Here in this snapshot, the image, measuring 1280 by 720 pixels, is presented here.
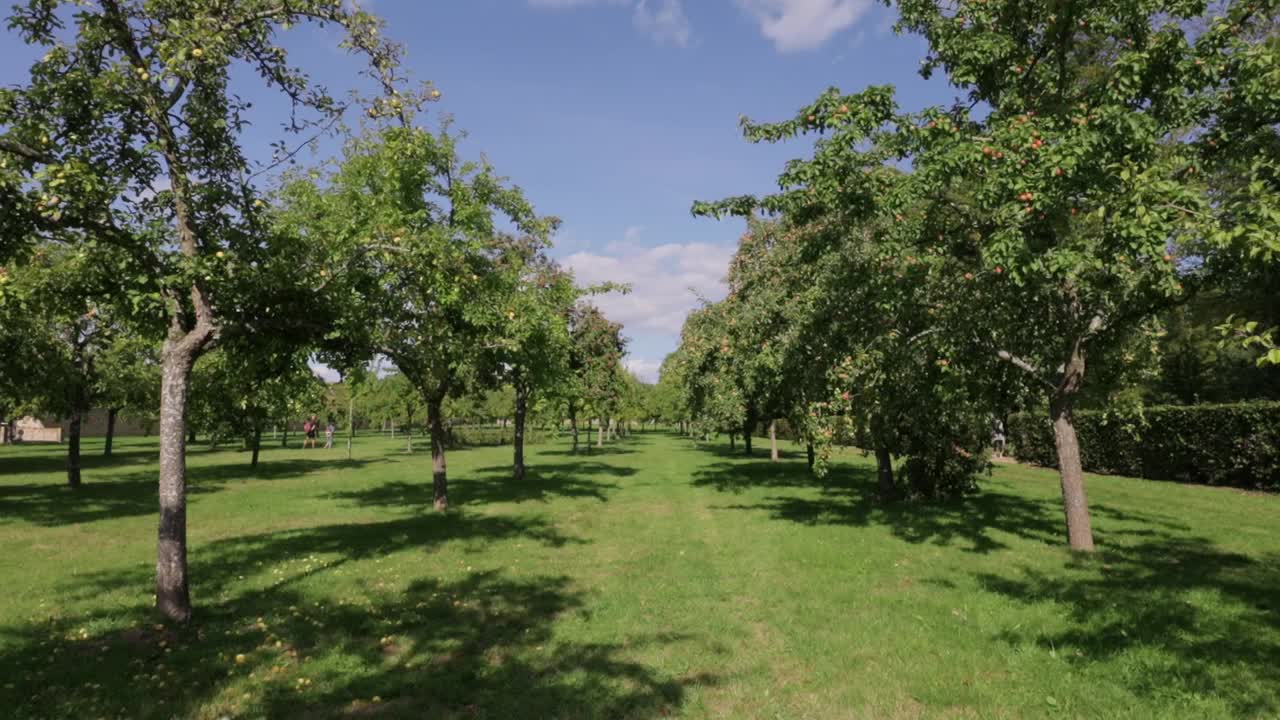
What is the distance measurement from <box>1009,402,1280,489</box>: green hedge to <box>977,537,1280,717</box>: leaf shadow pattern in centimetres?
697

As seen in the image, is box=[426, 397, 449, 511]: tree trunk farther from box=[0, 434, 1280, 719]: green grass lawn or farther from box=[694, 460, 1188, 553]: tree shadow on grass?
box=[694, 460, 1188, 553]: tree shadow on grass

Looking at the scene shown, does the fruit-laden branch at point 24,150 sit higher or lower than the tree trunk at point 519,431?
higher

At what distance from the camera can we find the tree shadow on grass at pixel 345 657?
561 cm

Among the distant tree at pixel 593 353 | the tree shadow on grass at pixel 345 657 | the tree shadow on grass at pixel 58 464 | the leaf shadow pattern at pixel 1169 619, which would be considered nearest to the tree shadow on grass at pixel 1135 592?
the leaf shadow pattern at pixel 1169 619

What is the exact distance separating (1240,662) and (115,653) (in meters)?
11.2

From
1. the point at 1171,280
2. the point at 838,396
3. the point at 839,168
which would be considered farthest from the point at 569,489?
the point at 1171,280

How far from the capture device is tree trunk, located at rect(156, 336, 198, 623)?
7.67 meters

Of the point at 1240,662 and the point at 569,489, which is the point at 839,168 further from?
the point at 569,489

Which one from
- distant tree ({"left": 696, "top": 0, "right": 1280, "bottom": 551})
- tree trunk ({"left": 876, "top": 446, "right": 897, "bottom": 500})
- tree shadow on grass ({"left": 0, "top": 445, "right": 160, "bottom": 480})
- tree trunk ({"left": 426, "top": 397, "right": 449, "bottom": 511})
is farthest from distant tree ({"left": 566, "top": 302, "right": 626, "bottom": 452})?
tree shadow on grass ({"left": 0, "top": 445, "right": 160, "bottom": 480})

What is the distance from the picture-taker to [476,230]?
631 inches

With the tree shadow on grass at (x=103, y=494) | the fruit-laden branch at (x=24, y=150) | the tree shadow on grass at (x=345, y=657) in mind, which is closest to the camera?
the tree shadow on grass at (x=345, y=657)

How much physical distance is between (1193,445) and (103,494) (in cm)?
3442

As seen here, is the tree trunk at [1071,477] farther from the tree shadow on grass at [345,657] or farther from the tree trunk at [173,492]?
the tree trunk at [173,492]

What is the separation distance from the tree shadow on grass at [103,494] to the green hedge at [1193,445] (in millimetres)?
25233
